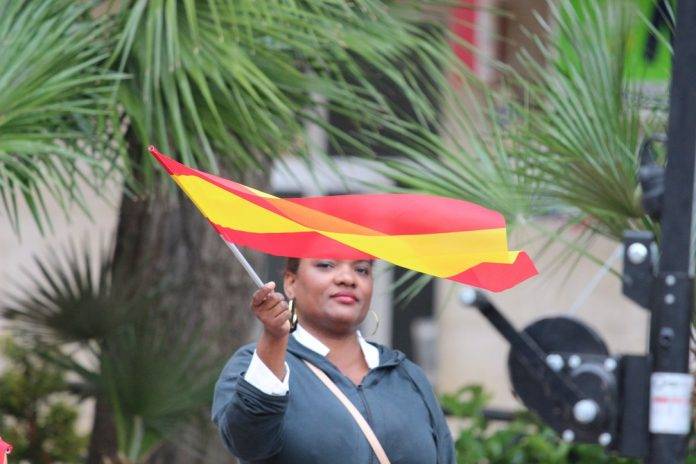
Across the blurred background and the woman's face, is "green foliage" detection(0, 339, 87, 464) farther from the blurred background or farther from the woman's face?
the woman's face

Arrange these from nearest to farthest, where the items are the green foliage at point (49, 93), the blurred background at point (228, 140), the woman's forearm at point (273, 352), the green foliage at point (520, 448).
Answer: the woman's forearm at point (273, 352) → the green foliage at point (49, 93) → the blurred background at point (228, 140) → the green foliage at point (520, 448)

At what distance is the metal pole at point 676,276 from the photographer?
15.4 ft

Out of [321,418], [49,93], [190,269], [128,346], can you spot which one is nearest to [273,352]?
[321,418]

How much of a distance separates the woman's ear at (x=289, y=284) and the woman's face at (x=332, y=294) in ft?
0.14

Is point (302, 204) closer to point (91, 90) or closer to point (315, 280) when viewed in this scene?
point (315, 280)

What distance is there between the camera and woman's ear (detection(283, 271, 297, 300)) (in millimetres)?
4402

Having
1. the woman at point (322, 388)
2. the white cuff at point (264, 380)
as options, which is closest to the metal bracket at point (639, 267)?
the woman at point (322, 388)

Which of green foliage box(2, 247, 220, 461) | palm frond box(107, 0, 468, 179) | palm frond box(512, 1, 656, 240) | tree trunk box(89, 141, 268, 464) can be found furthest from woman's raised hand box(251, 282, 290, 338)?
tree trunk box(89, 141, 268, 464)

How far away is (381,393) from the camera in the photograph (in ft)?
14.0

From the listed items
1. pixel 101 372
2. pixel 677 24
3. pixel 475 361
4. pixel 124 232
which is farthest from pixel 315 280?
pixel 475 361

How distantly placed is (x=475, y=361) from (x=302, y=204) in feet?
27.2

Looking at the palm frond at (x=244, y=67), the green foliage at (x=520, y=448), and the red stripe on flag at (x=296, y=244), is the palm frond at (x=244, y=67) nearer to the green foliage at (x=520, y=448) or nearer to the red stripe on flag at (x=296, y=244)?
the red stripe on flag at (x=296, y=244)

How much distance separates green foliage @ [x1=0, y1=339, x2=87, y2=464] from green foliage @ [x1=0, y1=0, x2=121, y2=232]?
205cm

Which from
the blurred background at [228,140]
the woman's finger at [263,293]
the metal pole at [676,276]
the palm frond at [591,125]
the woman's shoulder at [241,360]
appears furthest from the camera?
the palm frond at [591,125]
